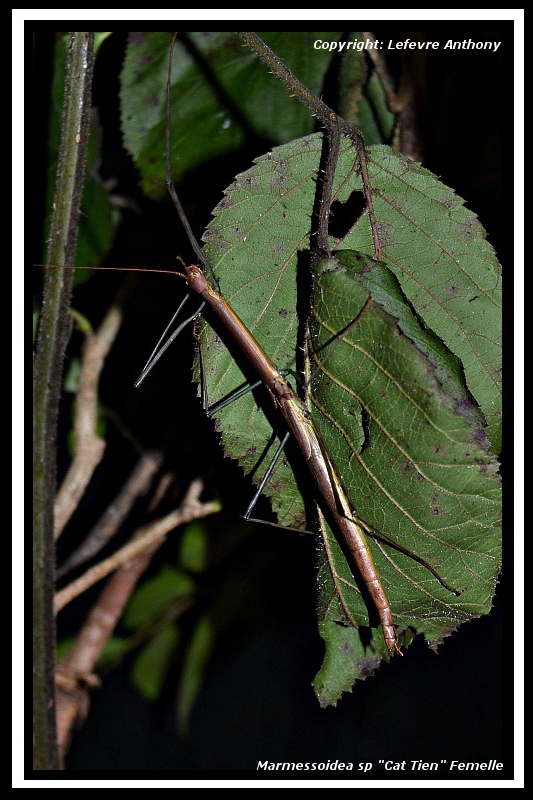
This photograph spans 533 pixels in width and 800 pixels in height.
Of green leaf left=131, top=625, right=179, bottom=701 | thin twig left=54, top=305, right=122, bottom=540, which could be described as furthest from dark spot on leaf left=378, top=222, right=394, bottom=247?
green leaf left=131, top=625, right=179, bottom=701

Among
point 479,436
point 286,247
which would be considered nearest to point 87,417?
point 286,247

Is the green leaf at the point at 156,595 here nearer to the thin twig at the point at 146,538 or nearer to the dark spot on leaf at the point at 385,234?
the thin twig at the point at 146,538

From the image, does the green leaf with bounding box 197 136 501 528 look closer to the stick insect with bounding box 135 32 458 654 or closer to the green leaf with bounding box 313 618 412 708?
the stick insect with bounding box 135 32 458 654

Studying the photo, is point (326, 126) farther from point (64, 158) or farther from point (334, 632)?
point (334, 632)

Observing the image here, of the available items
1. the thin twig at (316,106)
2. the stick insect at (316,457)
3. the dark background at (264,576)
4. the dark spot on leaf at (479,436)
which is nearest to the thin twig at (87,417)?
the dark background at (264,576)

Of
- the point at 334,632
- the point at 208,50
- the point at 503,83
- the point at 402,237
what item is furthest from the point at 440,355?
the point at 208,50
